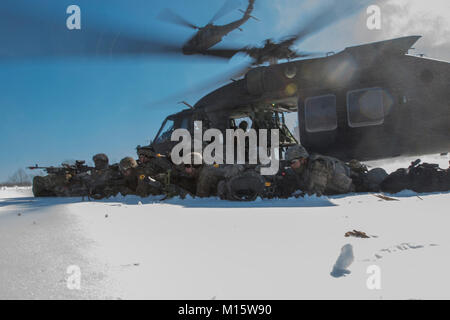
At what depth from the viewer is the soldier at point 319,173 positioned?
13.7ft

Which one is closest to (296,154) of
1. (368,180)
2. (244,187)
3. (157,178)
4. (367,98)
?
(244,187)

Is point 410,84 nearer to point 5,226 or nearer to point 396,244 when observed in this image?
point 396,244

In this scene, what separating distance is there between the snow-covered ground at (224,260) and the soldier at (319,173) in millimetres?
2267

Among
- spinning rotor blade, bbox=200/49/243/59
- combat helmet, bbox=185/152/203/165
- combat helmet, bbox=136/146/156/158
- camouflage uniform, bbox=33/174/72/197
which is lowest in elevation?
camouflage uniform, bbox=33/174/72/197

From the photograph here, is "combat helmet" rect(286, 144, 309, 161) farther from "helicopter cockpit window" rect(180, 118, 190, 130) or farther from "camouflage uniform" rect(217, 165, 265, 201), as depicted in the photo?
"helicopter cockpit window" rect(180, 118, 190, 130)

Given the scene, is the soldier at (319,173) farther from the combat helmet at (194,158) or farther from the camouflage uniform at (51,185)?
the camouflage uniform at (51,185)

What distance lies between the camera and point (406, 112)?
16.8 ft

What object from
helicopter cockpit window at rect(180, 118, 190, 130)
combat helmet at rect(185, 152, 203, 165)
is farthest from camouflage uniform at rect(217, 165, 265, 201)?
helicopter cockpit window at rect(180, 118, 190, 130)

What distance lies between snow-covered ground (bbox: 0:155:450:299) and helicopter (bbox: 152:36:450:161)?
376 cm

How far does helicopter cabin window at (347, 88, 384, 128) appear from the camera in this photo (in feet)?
17.2

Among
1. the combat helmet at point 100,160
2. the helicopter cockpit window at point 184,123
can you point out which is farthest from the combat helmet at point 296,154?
the combat helmet at point 100,160

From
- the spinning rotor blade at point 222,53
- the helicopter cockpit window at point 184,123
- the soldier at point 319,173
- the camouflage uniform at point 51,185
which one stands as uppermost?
the spinning rotor blade at point 222,53

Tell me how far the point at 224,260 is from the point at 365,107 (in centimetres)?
503
